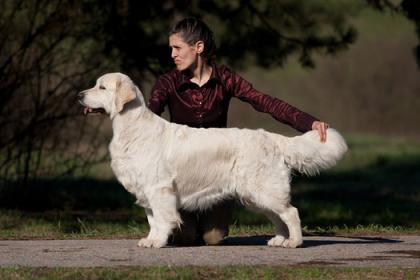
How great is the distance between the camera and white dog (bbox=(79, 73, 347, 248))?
8.45 metres

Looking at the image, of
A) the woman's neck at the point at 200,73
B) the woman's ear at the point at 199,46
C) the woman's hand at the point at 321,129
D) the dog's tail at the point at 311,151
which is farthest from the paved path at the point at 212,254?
the woman's ear at the point at 199,46

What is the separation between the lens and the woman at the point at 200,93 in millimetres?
9023

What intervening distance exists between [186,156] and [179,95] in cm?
83

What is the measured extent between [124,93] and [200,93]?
2.95 ft

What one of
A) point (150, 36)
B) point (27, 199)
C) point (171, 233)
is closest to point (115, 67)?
point (150, 36)

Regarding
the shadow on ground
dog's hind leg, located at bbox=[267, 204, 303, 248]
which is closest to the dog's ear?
dog's hind leg, located at bbox=[267, 204, 303, 248]

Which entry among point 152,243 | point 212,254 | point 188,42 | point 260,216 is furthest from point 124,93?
point 260,216

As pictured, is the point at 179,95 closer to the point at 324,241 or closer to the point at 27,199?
the point at 324,241

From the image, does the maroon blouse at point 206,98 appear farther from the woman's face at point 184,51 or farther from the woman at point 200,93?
the woman's face at point 184,51

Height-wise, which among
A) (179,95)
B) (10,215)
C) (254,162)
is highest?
(179,95)

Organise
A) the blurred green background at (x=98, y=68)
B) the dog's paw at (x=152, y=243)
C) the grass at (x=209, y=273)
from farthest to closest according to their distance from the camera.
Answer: the blurred green background at (x=98, y=68) < the dog's paw at (x=152, y=243) < the grass at (x=209, y=273)

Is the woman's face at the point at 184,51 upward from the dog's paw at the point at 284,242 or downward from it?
upward

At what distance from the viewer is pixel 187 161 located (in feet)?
28.0

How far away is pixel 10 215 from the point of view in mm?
13062
